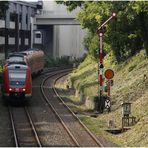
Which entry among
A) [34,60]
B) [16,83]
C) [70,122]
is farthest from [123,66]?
[34,60]

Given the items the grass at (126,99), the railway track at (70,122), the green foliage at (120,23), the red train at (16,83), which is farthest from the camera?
the red train at (16,83)

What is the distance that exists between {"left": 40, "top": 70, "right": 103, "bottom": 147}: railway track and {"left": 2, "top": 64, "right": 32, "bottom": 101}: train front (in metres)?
2.12

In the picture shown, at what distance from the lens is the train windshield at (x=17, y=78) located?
114 ft

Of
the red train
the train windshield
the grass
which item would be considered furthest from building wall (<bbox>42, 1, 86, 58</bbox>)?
the train windshield

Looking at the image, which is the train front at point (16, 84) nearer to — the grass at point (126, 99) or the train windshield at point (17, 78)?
the train windshield at point (17, 78)

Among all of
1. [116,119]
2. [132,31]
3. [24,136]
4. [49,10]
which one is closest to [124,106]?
[116,119]

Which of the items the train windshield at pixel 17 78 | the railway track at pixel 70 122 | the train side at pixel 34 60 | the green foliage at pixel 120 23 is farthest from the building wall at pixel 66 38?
the train windshield at pixel 17 78

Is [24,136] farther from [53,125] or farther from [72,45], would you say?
Answer: [72,45]

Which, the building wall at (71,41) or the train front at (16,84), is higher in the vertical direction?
the building wall at (71,41)

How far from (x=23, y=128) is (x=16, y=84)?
7997mm

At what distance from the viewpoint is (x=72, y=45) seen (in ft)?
334

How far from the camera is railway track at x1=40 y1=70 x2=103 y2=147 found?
23.6 m

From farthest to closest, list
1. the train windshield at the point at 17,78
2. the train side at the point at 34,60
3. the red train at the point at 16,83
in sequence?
1. the train side at the point at 34,60
2. the train windshield at the point at 17,78
3. the red train at the point at 16,83

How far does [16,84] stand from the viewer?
34906mm
